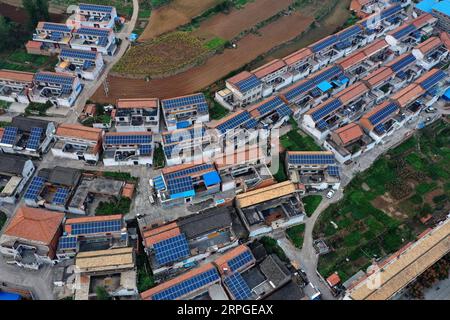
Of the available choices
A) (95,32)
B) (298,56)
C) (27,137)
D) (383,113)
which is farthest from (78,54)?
(383,113)

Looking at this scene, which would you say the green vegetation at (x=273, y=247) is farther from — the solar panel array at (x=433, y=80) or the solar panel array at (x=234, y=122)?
the solar panel array at (x=433, y=80)

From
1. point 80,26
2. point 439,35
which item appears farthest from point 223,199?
point 439,35

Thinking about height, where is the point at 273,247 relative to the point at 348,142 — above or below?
below

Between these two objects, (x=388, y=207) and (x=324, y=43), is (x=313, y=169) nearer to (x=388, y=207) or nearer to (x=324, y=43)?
(x=388, y=207)

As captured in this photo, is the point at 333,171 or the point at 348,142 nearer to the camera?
the point at 333,171

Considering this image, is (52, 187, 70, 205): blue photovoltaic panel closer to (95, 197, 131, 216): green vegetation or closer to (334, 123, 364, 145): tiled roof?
(95, 197, 131, 216): green vegetation

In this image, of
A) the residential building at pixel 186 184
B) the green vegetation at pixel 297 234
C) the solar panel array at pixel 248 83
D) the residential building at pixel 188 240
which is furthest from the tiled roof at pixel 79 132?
the green vegetation at pixel 297 234
